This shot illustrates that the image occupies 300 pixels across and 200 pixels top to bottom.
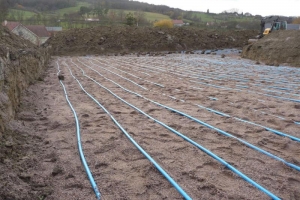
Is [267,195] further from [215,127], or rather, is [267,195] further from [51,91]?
[51,91]

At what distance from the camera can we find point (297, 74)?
22.8 ft

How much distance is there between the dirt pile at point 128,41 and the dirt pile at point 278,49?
720cm

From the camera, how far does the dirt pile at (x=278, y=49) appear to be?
10.2 meters

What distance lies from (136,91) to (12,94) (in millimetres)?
2453

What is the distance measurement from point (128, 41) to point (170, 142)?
648 inches

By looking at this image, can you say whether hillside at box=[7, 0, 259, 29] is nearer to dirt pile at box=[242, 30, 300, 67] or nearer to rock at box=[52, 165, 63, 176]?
dirt pile at box=[242, 30, 300, 67]

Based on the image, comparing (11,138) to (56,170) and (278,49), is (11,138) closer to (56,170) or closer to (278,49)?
(56,170)

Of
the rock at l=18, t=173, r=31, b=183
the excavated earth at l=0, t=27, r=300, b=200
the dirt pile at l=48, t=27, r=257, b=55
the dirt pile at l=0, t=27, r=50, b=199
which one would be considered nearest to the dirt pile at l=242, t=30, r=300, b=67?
the excavated earth at l=0, t=27, r=300, b=200

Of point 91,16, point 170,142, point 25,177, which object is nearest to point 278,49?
point 170,142

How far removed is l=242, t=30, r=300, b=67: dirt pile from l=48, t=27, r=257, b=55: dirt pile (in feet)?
23.6

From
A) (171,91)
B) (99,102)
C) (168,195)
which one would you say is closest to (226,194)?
(168,195)

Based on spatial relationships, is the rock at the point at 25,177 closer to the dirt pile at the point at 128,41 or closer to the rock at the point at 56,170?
the rock at the point at 56,170

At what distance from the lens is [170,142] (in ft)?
9.98

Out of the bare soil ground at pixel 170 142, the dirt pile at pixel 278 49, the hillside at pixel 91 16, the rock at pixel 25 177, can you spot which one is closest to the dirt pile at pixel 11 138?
the rock at pixel 25 177
